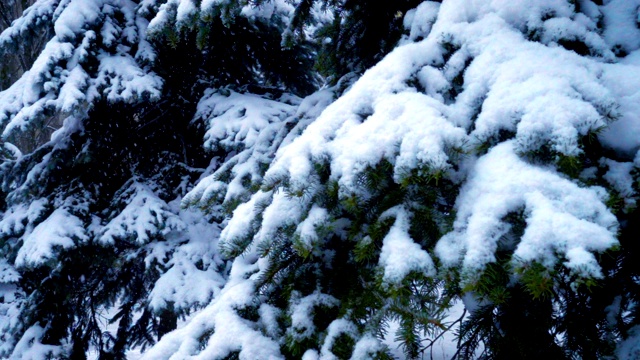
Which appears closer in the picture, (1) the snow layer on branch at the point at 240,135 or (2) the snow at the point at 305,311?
(2) the snow at the point at 305,311

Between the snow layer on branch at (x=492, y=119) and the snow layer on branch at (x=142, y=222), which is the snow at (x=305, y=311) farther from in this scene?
the snow layer on branch at (x=142, y=222)

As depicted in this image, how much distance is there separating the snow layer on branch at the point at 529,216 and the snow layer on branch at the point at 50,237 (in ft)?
11.5

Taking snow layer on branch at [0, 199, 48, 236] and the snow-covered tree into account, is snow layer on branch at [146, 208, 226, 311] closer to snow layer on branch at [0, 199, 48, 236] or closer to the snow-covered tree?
snow layer on branch at [0, 199, 48, 236]

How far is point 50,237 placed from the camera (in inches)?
144

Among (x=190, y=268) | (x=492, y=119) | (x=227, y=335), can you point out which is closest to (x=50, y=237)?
(x=190, y=268)

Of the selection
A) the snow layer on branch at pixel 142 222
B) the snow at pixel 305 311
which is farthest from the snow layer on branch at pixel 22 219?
the snow at pixel 305 311

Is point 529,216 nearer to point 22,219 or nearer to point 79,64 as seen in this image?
point 79,64

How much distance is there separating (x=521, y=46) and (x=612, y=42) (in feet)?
1.48

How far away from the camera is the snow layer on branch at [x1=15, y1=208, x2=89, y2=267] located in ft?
11.8

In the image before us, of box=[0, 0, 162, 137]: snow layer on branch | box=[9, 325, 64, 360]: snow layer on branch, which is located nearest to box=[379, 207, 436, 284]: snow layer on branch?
box=[0, 0, 162, 137]: snow layer on branch

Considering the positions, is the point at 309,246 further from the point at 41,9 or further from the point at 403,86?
the point at 41,9

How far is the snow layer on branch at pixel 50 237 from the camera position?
11.8 ft

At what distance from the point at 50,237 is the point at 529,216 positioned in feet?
12.5

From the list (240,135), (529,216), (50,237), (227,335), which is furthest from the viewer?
(50,237)
